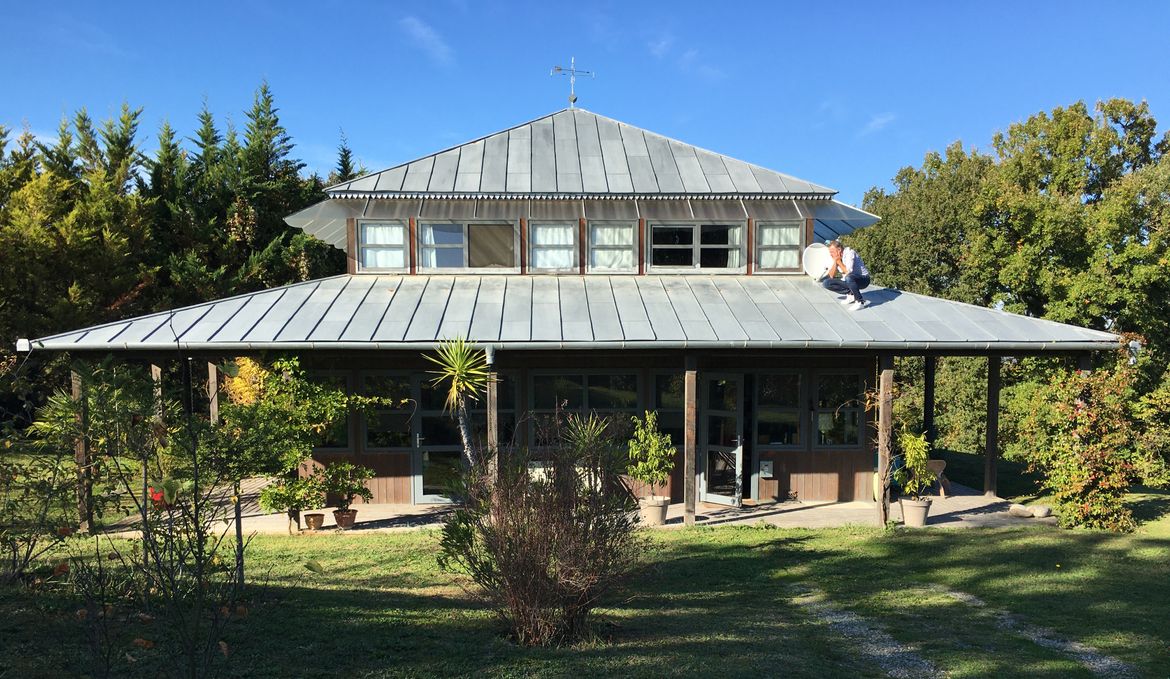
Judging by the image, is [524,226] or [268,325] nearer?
[268,325]

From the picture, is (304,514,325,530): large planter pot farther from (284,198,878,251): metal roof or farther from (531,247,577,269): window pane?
(531,247,577,269): window pane

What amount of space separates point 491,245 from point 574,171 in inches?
90.7

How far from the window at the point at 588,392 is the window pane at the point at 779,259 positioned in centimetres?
357

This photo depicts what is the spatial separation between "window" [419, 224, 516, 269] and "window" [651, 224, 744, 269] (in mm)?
2921

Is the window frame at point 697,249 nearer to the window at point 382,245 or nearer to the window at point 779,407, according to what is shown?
the window at point 779,407

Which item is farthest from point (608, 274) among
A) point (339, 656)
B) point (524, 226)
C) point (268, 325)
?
point (339, 656)

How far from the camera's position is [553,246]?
13023 millimetres

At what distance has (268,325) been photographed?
411 inches

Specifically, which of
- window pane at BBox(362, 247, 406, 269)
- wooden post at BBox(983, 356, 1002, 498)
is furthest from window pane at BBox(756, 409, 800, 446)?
window pane at BBox(362, 247, 406, 269)

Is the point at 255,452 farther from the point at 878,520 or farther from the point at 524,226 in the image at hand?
the point at 878,520

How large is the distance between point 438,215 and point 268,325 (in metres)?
3.85

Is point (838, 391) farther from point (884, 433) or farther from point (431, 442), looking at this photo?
point (431, 442)

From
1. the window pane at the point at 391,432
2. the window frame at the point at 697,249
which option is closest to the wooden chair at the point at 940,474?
the window frame at the point at 697,249

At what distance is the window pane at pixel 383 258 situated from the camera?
12875mm
